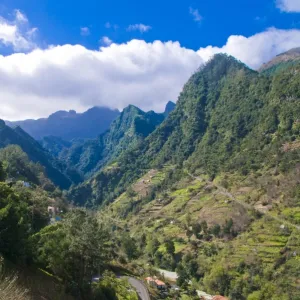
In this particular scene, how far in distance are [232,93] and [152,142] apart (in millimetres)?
52252

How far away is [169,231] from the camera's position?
91750mm

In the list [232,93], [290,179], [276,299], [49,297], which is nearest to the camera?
[49,297]

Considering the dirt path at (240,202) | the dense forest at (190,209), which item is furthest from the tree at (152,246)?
the dirt path at (240,202)

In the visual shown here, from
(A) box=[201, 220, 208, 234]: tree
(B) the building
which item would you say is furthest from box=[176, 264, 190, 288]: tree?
(A) box=[201, 220, 208, 234]: tree

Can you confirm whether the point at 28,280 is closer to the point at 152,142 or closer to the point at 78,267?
the point at 78,267

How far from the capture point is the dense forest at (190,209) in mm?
24578

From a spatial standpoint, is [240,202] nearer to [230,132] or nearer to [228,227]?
[228,227]

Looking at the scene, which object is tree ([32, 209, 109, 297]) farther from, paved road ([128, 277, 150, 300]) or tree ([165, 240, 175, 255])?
tree ([165, 240, 175, 255])

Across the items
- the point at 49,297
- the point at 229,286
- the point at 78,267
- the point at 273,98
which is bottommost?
the point at 229,286

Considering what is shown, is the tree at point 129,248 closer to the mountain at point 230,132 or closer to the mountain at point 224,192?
the mountain at point 224,192

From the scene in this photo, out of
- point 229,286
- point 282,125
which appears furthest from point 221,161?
point 229,286

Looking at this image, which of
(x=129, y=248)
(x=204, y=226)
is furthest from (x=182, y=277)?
(x=204, y=226)

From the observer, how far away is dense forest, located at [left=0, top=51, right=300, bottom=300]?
80.6ft

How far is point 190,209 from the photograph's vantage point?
100375mm
